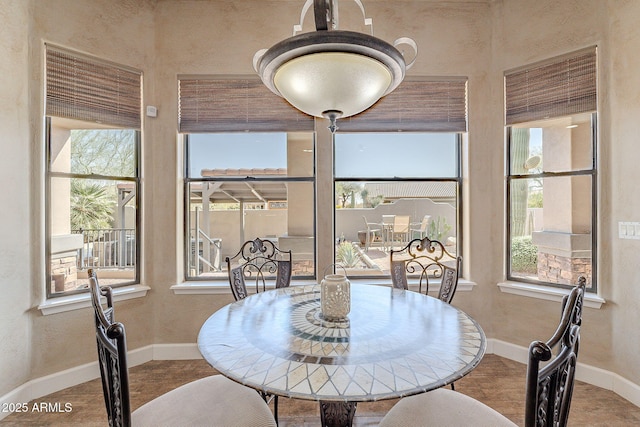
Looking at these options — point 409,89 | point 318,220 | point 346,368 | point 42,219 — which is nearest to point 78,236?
point 42,219


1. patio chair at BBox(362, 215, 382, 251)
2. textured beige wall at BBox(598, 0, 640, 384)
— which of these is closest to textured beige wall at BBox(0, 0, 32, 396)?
patio chair at BBox(362, 215, 382, 251)

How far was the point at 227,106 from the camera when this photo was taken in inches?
111

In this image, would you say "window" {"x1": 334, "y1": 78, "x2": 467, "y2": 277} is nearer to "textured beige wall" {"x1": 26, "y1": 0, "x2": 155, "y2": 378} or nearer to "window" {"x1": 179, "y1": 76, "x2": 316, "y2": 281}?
"window" {"x1": 179, "y1": 76, "x2": 316, "y2": 281}

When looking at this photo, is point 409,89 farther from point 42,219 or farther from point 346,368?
point 42,219

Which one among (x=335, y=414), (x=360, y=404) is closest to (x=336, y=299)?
(x=335, y=414)

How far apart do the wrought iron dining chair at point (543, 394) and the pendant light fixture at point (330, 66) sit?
3.51 ft

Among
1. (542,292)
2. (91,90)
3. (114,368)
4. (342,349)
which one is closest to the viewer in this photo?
(114,368)

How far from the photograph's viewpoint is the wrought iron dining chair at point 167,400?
107 cm

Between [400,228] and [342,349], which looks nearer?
[342,349]

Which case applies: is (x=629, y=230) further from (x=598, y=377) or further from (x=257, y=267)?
(x=257, y=267)

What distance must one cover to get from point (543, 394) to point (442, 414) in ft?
1.63

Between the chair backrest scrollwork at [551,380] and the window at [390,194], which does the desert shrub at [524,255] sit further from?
the chair backrest scrollwork at [551,380]

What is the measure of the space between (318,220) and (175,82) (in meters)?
1.72

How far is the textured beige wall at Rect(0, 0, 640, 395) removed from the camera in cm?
218
